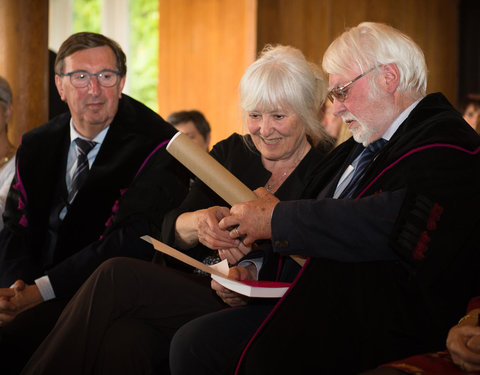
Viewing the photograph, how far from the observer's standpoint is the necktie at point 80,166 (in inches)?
116

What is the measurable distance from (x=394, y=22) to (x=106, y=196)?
4.88 metres

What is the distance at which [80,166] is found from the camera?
300 centimetres

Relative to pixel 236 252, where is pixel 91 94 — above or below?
above

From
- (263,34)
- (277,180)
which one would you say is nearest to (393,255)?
(277,180)

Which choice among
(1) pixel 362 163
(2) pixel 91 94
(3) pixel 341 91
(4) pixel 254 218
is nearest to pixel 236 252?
(4) pixel 254 218

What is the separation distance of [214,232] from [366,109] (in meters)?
0.69

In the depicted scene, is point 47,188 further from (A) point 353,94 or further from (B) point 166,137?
(A) point 353,94

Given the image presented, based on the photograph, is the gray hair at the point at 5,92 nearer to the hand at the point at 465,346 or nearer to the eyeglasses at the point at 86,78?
the eyeglasses at the point at 86,78

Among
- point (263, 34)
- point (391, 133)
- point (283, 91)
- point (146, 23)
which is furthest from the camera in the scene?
point (146, 23)

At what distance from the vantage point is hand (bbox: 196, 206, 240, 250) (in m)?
2.29

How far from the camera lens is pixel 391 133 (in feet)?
7.08

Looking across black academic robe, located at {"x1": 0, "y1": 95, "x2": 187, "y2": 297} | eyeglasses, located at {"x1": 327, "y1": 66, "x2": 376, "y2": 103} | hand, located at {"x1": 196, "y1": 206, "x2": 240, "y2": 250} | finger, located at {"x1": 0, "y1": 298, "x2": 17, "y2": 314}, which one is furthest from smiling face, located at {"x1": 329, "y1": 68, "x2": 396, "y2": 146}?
finger, located at {"x1": 0, "y1": 298, "x2": 17, "y2": 314}

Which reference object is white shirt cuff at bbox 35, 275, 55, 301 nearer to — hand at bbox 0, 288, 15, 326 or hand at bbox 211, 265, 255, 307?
hand at bbox 0, 288, 15, 326

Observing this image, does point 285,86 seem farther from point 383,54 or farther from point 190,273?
point 190,273
